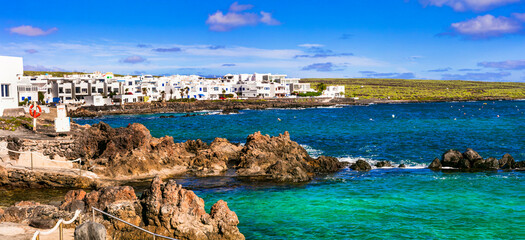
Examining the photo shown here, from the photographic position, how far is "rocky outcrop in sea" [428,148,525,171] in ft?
96.3

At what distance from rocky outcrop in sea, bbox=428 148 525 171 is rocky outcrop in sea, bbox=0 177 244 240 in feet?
63.1

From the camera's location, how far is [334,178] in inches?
1048

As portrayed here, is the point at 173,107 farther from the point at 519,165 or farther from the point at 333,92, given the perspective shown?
the point at 519,165

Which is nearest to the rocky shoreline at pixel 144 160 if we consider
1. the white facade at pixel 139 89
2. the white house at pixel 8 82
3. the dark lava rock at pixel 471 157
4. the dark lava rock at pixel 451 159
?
the dark lava rock at pixel 451 159

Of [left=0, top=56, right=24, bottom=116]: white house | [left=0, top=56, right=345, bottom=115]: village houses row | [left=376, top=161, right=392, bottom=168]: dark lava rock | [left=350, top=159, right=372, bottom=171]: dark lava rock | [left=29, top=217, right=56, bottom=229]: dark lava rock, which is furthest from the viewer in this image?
[left=0, top=56, right=345, bottom=115]: village houses row

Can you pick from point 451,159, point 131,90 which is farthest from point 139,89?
point 451,159

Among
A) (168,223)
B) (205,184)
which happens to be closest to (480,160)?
(205,184)

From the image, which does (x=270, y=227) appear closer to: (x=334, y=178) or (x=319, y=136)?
(x=334, y=178)

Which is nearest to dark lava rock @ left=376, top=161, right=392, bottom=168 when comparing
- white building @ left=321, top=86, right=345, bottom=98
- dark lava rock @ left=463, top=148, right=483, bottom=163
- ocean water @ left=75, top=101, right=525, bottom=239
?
ocean water @ left=75, top=101, right=525, bottom=239

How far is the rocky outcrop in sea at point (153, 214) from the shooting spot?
1466 centimetres

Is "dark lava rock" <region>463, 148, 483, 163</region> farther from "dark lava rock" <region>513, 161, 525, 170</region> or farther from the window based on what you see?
the window

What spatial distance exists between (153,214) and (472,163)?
2251 centimetres

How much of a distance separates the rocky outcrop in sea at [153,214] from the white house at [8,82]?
29.1 metres

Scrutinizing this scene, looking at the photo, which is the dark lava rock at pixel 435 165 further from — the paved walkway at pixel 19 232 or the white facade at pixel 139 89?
the white facade at pixel 139 89
